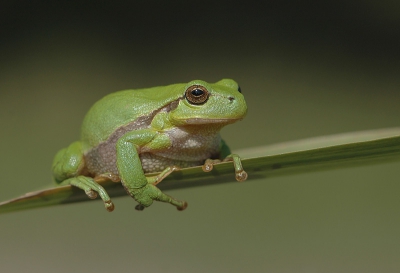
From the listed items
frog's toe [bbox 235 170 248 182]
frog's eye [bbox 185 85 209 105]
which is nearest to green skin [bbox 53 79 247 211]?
frog's eye [bbox 185 85 209 105]

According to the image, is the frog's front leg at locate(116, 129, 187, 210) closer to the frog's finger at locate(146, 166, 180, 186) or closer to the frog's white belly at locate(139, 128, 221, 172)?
the frog's finger at locate(146, 166, 180, 186)

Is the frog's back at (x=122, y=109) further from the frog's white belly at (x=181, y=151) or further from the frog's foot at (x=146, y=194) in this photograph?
the frog's foot at (x=146, y=194)

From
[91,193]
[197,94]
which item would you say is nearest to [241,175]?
[197,94]

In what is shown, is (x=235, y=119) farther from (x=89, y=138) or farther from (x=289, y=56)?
(x=289, y=56)

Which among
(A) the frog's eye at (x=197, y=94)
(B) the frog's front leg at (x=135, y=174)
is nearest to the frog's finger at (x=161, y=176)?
(B) the frog's front leg at (x=135, y=174)

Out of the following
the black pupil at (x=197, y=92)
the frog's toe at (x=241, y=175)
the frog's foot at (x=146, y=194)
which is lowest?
the frog's foot at (x=146, y=194)

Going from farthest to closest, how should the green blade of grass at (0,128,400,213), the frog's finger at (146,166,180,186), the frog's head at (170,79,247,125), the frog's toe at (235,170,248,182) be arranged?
the frog's head at (170,79,247,125)
the frog's finger at (146,166,180,186)
the frog's toe at (235,170,248,182)
the green blade of grass at (0,128,400,213)

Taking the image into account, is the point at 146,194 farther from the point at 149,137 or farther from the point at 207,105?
the point at 207,105

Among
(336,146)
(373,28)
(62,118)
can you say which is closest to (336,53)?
(373,28)
